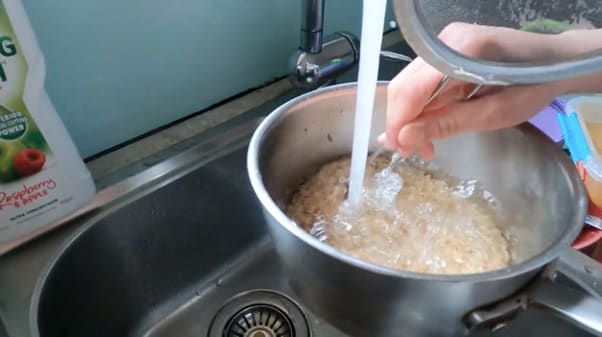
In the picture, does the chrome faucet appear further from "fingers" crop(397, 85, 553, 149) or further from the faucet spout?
"fingers" crop(397, 85, 553, 149)

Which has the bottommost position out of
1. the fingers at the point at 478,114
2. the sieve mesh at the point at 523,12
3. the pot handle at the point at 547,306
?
the pot handle at the point at 547,306

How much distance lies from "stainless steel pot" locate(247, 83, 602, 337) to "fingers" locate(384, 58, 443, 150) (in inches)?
4.2

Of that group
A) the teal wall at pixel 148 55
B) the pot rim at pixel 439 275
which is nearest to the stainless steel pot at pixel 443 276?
the pot rim at pixel 439 275

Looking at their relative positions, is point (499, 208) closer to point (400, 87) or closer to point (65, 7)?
point (400, 87)

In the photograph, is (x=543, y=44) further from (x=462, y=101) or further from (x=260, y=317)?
(x=260, y=317)

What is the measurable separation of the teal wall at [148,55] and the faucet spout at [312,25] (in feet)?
0.27

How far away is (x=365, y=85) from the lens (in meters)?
0.50

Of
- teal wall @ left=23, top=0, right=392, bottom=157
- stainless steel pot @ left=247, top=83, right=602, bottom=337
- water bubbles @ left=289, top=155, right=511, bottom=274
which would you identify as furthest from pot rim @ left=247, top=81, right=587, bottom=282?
teal wall @ left=23, top=0, right=392, bottom=157

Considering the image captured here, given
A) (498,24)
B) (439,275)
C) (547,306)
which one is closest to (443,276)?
(439,275)

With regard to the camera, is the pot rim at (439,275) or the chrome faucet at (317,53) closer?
the pot rim at (439,275)

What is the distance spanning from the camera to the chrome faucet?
64cm

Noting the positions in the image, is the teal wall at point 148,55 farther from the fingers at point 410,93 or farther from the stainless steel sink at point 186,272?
the fingers at point 410,93

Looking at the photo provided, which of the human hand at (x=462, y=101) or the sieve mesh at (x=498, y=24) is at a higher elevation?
the sieve mesh at (x=498, y=24)

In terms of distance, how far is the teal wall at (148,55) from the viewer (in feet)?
1.85
